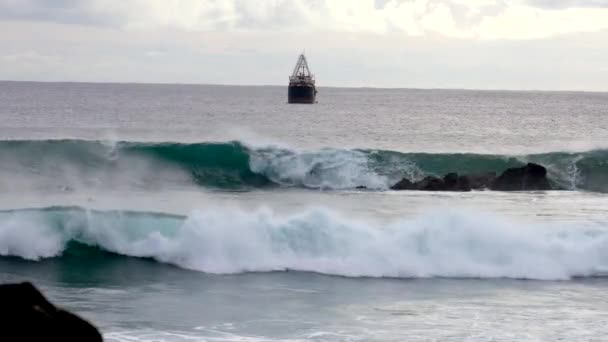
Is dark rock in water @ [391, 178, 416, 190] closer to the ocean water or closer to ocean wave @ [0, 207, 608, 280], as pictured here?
the ocean water

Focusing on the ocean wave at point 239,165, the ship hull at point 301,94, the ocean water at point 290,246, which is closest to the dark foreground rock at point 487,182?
the ocean water at point 290,246

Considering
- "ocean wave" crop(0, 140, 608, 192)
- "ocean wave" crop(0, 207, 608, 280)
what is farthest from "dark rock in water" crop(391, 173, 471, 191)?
"ocean wave" crop(0, 207, 608, 280)

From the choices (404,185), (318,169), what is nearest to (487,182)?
(404,185)

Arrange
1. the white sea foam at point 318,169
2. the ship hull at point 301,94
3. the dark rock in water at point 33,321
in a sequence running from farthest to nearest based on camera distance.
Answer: the ship hull at point 301,94, the white sea foam at point 318,169, the dark rock in water at point 33,321

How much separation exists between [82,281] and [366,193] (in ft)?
42.4

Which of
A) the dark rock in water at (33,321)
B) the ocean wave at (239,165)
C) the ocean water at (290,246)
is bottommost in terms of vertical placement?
the ocean water at (290,246)

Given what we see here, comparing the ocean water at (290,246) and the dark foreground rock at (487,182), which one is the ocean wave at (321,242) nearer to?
the ocean water at (290,246)

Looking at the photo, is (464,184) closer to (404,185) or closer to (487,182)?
(487,182)

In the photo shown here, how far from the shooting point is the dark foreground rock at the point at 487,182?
87.8 ft

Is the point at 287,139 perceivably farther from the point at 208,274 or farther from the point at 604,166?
the point at 208,274

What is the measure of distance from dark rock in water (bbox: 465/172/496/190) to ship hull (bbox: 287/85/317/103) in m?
53.6

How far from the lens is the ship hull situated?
8106 cm

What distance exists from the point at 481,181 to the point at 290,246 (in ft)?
39.0

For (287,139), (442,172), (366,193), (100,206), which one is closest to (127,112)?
(287,139)
